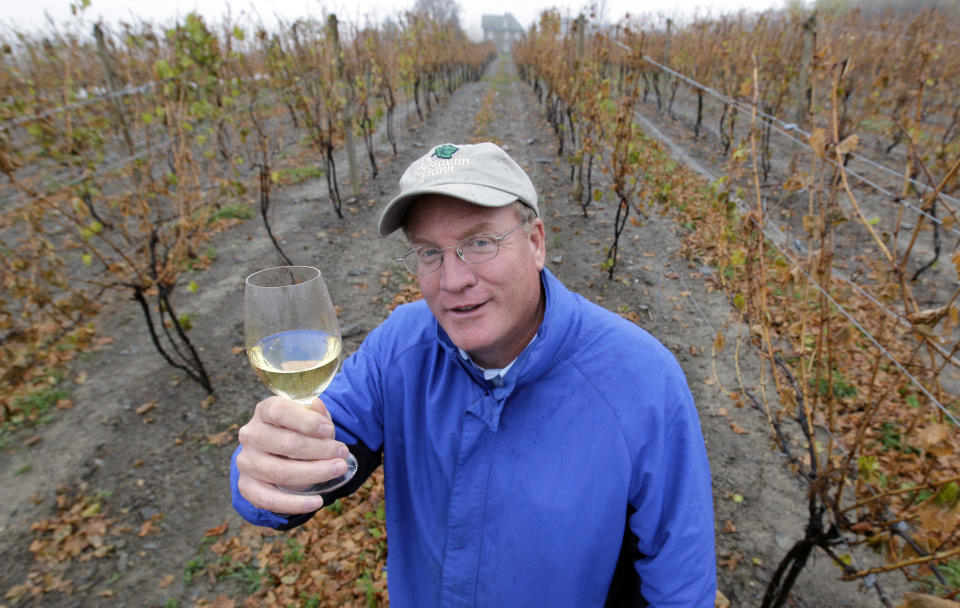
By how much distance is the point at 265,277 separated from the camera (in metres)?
1.01

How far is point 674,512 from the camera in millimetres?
1203

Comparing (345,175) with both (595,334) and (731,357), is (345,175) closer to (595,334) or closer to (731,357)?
(731,357)

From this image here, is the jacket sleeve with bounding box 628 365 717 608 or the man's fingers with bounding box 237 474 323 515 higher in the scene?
the man's fingers with bounding box 237 474 323 515

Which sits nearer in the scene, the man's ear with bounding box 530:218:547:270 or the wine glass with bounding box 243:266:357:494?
the wine glass with bounding box 243:266:357:494

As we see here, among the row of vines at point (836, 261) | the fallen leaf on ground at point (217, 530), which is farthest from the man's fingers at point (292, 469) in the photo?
the fallen leaf on ground at point (217, 530)

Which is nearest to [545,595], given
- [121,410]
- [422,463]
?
[422,463]

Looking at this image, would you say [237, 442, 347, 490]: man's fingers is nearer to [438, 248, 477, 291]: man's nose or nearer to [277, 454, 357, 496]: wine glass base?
[277, 454, 357, 496]: wine glass base

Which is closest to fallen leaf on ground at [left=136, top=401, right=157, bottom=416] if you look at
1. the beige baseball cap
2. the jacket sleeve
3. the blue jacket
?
the blue jacket

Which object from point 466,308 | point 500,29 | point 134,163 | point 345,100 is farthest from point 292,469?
point 500,29

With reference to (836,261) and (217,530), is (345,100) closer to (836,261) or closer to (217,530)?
(217,530)

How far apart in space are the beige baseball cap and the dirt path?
2645 mm

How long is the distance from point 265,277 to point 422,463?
713 millimetres

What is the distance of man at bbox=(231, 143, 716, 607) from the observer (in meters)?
1.20

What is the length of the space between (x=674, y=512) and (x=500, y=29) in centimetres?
8706
